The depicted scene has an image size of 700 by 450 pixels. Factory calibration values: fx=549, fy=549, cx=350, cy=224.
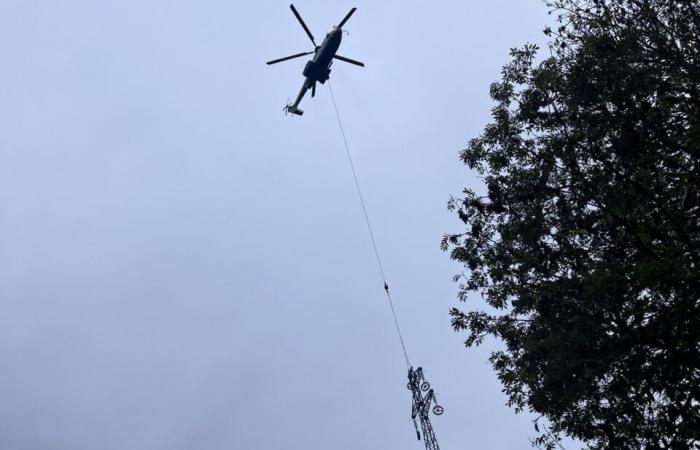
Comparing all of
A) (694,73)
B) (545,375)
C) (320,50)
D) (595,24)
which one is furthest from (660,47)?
(320,50)

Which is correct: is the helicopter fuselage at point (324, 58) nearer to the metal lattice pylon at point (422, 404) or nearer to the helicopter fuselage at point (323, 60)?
the helicopter fuselage at point (323, 60)

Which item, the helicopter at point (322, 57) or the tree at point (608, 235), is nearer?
the tree at point (608, 235)

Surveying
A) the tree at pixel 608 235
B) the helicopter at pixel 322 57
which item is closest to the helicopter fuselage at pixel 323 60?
the helicopter at pixel 322 57

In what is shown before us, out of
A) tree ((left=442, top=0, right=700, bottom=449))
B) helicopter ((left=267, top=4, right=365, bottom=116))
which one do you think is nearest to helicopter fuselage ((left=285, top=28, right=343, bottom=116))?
helicopter ((left=267, top=4, right=365, bottom=116))

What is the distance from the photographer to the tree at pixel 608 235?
9.91 meters

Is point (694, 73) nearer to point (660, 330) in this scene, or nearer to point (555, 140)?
point (555, 140)

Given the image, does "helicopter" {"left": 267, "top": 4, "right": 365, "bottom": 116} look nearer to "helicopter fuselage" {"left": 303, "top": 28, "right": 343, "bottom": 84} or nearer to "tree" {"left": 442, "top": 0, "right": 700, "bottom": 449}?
"helicopter fuselage" {"left": 303, "top": 28, "right": 343, "bottom": 84}

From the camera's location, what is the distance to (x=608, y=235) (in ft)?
38.5

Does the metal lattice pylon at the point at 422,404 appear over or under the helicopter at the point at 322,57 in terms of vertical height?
under

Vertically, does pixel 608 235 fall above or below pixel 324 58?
below

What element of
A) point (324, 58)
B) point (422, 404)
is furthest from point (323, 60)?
point (422, 404)

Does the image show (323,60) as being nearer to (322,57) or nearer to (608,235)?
(322,57)

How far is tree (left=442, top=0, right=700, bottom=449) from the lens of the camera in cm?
991

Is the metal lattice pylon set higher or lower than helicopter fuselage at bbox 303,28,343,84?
lower
